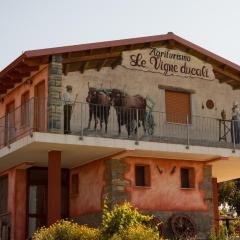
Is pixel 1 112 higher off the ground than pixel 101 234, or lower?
higher

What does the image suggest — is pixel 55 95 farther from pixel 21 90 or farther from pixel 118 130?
pixel 21 90

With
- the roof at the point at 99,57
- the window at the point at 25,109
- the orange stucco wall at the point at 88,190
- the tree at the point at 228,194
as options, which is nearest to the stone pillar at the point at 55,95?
the roof at the point at 99,57

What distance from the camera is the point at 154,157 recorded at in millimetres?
22609

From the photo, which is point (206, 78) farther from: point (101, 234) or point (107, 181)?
point (101, 234)

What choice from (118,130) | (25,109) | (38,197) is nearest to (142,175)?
(118,130)

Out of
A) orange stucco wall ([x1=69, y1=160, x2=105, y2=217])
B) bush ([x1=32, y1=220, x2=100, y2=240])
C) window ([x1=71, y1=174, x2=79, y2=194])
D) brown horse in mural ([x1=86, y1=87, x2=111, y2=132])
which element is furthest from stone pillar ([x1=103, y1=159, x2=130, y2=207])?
bush ([x1=32, y1=220, x2=100, y2=240])

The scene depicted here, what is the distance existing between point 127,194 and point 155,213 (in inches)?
55.2

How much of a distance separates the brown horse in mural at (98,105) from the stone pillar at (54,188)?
2071mm

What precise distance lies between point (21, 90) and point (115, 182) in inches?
225

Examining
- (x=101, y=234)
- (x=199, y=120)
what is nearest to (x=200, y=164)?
(x=199, y=120)

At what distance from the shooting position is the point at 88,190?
2311 cm

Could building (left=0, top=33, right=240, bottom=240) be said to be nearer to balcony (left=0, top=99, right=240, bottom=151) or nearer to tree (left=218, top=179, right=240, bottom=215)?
balcony (left=0, top=99, right=240, bottom=151)

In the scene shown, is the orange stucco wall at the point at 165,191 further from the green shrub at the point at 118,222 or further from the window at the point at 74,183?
the green shrub at the point at 118,222

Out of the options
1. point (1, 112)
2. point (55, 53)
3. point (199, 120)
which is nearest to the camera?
point (55, 53)
